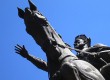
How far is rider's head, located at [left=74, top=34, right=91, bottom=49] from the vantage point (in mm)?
11859

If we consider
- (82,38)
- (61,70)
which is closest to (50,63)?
(61,70)

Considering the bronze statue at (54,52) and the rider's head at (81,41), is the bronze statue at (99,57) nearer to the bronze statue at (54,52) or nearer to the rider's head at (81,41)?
the bronze statue at (54,52)

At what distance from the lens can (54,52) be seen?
377 inches

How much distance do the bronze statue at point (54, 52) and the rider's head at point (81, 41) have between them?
1586 millimetres

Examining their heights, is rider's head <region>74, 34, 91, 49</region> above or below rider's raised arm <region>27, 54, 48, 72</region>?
above

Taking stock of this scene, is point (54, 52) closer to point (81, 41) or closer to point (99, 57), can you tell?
point (99, 57)

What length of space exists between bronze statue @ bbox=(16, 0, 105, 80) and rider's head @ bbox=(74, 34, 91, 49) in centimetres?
159

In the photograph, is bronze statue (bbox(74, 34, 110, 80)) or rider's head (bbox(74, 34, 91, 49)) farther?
rider's head (bbox(74, 34, 91, 49))

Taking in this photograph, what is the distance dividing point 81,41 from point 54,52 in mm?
2584

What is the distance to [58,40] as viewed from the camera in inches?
402

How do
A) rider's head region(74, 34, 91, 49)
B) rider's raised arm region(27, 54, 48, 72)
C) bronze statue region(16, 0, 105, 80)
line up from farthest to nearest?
rider's head region(74, 34, 91, 49) < rider's raised arm region(27, 54, 48, 72) < bronze statue region(16, 0, 105, 80)

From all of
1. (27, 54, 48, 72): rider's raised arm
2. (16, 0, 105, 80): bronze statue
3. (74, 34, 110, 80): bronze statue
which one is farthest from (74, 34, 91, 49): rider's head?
(16, 0, 105, 80): bronze statue

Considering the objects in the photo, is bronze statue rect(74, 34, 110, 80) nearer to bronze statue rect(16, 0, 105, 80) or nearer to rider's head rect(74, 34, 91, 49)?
bronze statue rect(16, 0, 105, 80)

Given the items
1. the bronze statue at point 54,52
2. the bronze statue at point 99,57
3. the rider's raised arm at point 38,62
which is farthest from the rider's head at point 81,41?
the bronze statue at point 54,52
